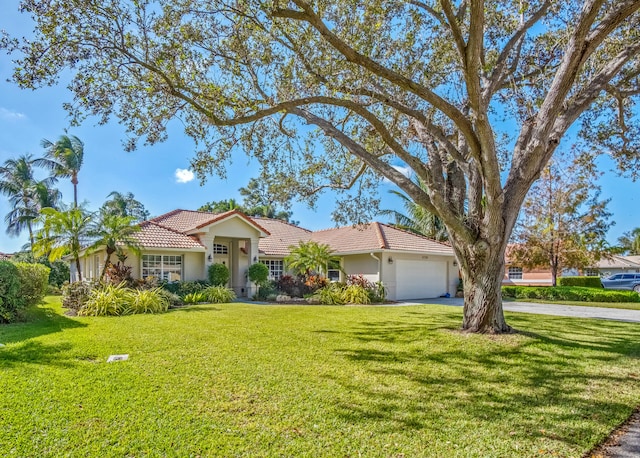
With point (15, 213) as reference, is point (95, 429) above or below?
below

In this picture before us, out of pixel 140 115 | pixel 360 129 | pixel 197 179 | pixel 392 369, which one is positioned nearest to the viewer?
pixel 392 369

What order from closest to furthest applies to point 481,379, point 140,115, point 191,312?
point 481,379 < point 140,115 < point 191,312

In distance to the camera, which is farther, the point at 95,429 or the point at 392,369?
the point at 392,369

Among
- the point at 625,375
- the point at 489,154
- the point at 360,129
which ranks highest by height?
the point at 360,129

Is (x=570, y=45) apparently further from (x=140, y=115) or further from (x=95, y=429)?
(x=95, y=429)

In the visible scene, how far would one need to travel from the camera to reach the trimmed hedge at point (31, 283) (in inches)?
474

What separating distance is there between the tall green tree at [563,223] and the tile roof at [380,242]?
5.10 meters

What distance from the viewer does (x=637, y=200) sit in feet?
50.3

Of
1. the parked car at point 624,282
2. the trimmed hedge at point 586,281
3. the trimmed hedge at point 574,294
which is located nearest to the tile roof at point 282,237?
the trimmed hedge at point 574,294

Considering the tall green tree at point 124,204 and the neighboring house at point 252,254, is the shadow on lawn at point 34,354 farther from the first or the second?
the tall green tree at point 124,204

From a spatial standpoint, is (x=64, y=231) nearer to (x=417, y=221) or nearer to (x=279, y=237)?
(x=279, y=237)

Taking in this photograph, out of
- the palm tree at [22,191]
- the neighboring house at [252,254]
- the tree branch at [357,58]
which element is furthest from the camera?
the palm tree at [22,191]

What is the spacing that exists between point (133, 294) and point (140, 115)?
7.98 metres

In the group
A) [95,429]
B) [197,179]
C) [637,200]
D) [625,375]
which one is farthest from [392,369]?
[637,200]
